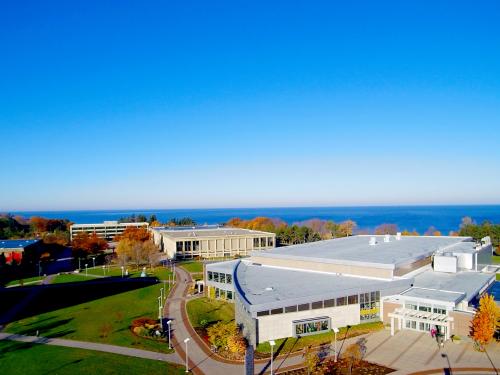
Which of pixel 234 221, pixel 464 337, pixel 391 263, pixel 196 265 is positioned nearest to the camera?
pixel 464 337

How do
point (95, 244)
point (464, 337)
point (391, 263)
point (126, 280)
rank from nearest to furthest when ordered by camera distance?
1. point (464, 337)
2. point (391, 263)
3. point (126, 280)
4. point (95, 244)

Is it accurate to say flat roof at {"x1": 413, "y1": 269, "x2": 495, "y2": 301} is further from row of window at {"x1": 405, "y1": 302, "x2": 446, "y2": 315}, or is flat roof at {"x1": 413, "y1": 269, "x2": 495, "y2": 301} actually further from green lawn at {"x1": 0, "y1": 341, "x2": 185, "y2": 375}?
green lawn at {"x1": 0, "y1": 341, "x2": 185, "y2": 375}

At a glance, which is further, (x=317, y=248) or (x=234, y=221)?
(x=234, y=221)

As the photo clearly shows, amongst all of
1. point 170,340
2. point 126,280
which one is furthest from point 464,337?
point 126,280

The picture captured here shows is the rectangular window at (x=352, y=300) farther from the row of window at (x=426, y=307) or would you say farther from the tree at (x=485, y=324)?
the tree at (x=485, y=324)

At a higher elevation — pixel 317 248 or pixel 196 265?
pixel 317 248

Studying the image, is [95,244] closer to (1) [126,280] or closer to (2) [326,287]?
(1) [126,280]

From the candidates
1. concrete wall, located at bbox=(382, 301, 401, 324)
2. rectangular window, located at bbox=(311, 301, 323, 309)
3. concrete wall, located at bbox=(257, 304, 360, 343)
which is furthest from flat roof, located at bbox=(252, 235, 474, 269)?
rectangular window, located at bbox=(311, 301, 323, 309)

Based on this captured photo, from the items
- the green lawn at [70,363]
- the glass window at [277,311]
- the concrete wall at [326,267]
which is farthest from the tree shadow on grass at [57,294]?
the glass window at [277,311]
